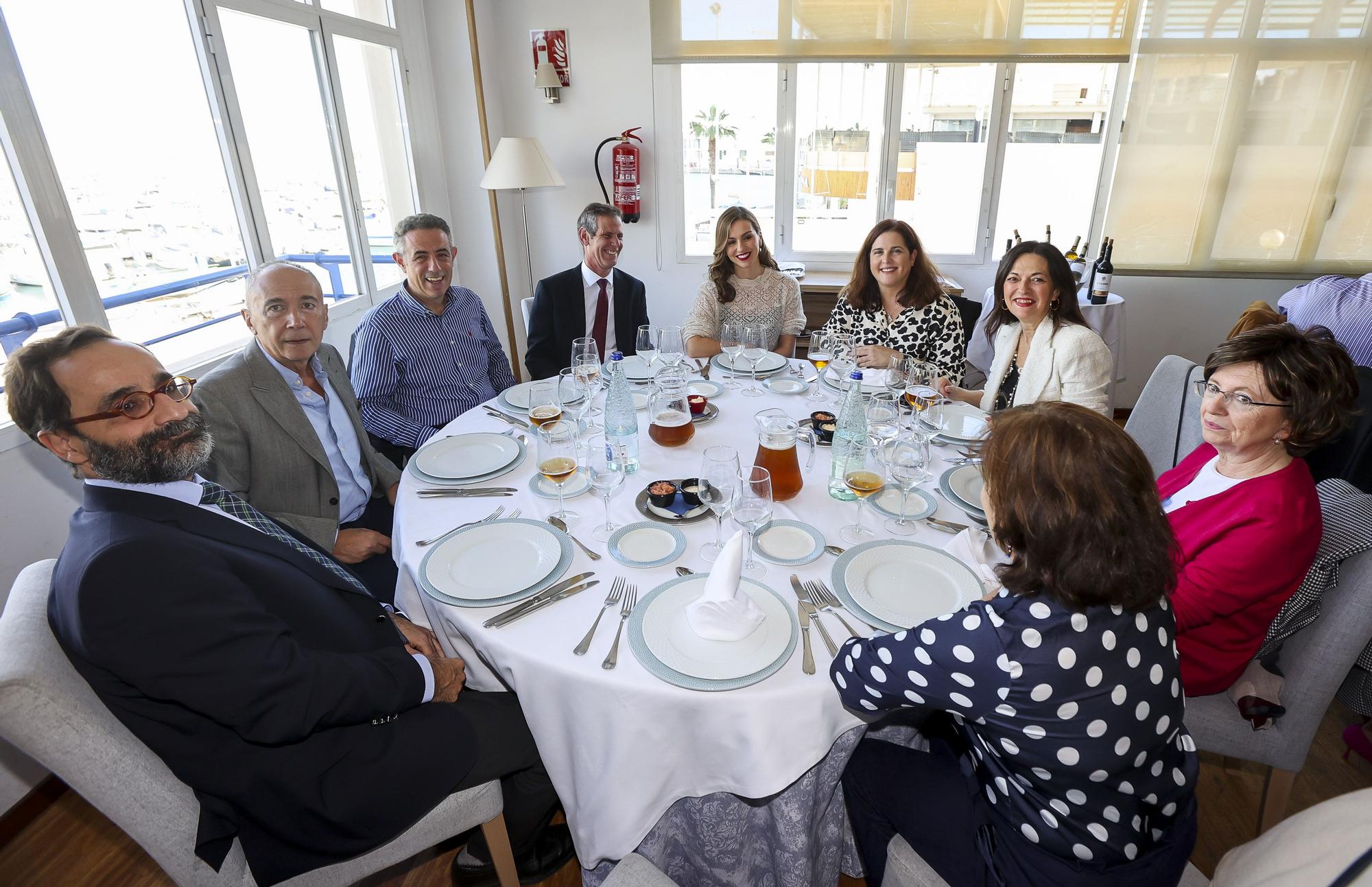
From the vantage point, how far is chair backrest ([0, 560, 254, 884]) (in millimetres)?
936

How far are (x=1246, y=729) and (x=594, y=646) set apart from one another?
141 centimetres

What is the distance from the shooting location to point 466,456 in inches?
72.7

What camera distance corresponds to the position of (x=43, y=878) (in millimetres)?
1717

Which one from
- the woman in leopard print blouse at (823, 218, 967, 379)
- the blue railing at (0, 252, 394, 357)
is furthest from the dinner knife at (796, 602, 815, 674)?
the blue railing at (0, 252, 394, 357)

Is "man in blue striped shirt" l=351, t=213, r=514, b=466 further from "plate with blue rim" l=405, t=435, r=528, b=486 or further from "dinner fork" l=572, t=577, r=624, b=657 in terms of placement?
"dinner fork" l=572, t=577, r=624, b=657

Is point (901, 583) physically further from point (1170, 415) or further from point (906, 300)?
point (906, 300)


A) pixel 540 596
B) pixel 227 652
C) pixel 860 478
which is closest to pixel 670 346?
pixel 860 478

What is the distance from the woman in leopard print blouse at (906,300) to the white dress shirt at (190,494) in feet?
6.55

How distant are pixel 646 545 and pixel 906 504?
0.61 m

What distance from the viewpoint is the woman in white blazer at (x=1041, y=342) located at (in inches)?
83.0

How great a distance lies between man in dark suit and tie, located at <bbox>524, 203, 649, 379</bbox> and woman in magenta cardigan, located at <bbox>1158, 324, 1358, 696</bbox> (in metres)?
2.25

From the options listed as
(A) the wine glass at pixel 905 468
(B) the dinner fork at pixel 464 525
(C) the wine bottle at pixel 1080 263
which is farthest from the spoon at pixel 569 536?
(C) the wine bottle at pixel 1080 263

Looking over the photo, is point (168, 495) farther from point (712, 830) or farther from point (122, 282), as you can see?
point (122, 282)

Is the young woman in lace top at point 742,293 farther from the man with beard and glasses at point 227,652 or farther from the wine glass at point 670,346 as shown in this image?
the man with beard and glasses at point 227,652
